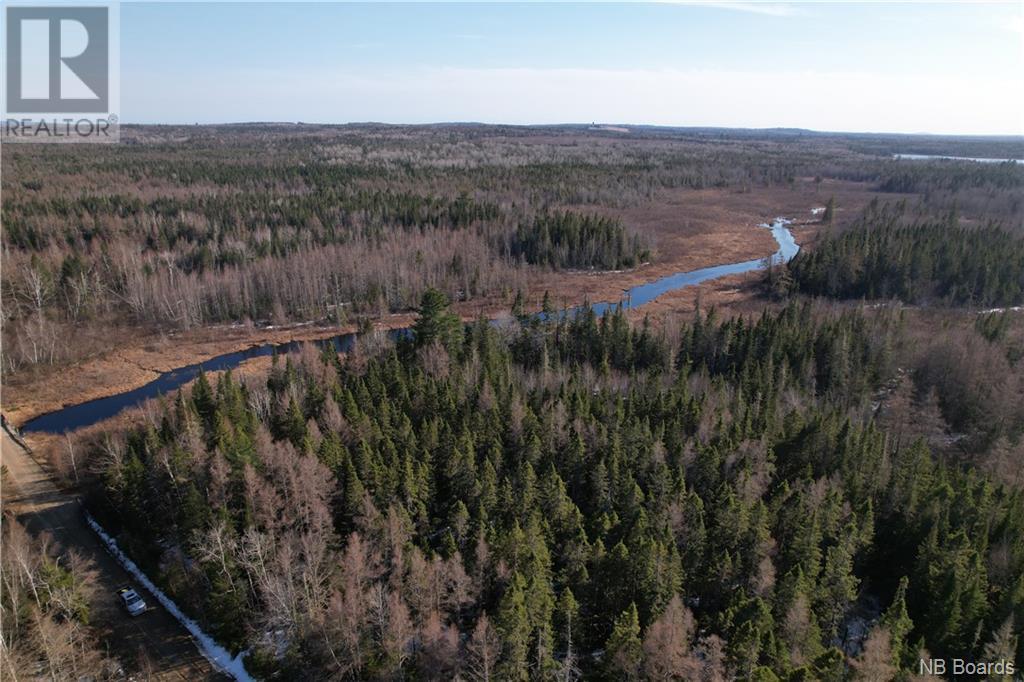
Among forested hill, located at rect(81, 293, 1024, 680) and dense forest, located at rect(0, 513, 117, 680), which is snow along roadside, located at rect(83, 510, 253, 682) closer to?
forested hill, located at rect(81, 293, 1024, 680)

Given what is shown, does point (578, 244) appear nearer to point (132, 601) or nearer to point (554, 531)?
point (554, 531)

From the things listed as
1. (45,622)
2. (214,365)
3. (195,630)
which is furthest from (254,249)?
(45,622)

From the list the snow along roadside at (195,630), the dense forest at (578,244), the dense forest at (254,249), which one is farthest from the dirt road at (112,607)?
the dense forest at (578,244)

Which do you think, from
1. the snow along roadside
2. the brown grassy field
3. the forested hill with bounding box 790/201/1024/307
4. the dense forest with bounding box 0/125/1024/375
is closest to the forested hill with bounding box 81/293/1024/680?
the snow along roadside

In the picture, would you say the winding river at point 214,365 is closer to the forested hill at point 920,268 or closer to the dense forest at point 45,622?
the forested hill at point 920,268

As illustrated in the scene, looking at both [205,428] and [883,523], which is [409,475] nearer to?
[205,428]
